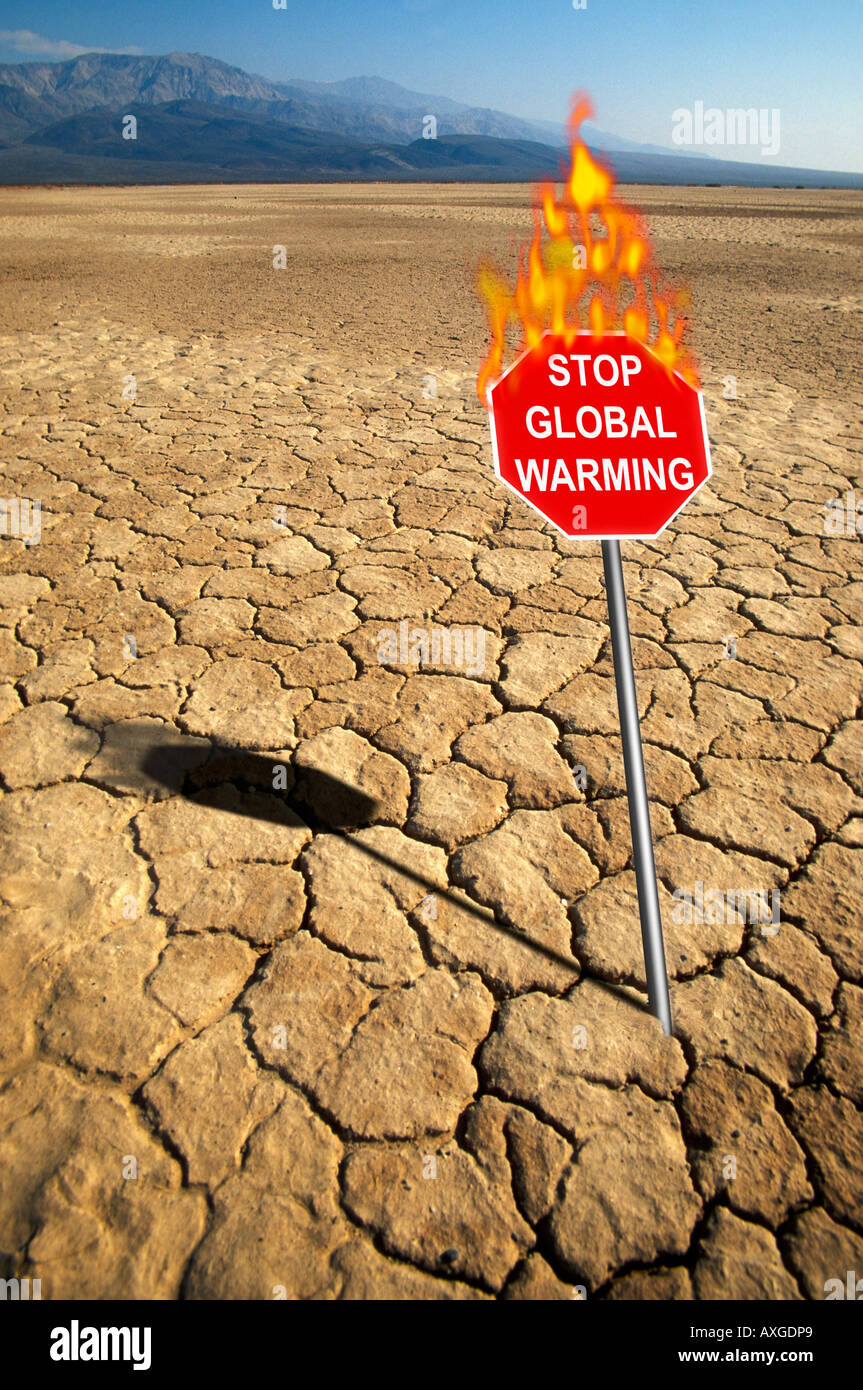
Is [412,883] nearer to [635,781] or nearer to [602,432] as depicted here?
[635,781]

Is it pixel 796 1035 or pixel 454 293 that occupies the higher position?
pixel 454 293

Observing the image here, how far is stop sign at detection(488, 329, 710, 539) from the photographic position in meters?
1.03

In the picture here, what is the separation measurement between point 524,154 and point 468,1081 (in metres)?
193

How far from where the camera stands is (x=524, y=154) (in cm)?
15525

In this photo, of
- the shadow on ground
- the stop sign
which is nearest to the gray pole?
the stop sign

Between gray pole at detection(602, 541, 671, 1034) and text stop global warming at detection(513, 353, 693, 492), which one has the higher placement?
text stop global warming at detection(513, 353, 693, 492)

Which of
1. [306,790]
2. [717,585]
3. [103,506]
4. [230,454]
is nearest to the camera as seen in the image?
[306,790]

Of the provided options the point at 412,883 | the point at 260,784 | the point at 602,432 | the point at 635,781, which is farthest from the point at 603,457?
the point at 260,784

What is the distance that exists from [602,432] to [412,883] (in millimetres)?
971

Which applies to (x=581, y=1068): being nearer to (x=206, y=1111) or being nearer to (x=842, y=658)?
(x=206, y=1111)

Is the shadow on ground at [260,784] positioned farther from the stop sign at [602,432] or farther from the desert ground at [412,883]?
the stop sign at [602,432]

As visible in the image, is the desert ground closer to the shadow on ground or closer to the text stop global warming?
the shadow on ground

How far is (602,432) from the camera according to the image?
1.06m
